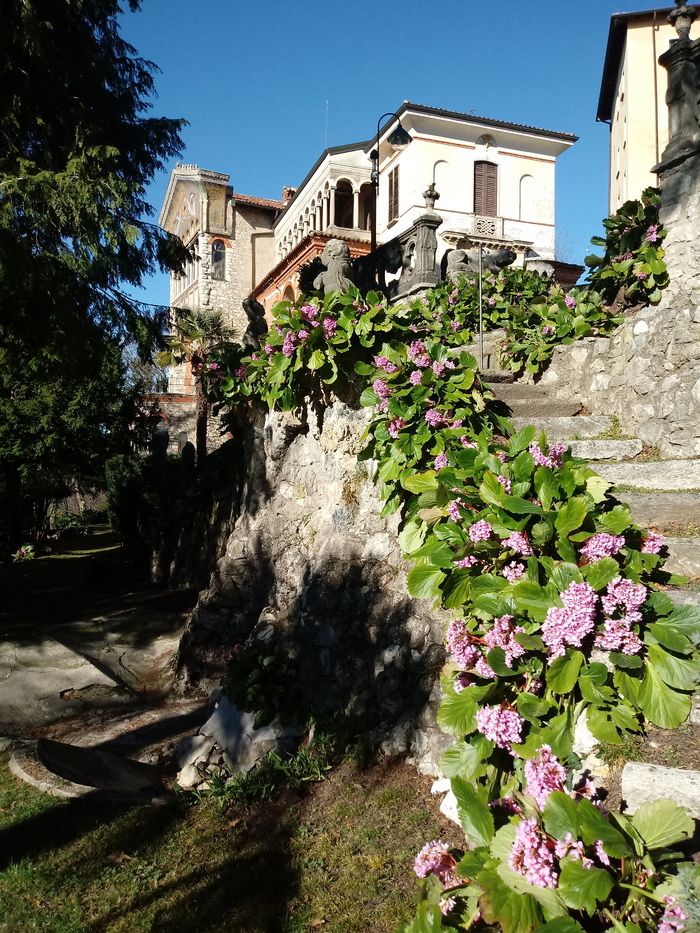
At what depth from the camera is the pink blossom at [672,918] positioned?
1.98 m

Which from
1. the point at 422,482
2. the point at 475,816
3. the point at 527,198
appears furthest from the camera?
the point at 527,198

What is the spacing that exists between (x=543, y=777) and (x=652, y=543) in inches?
46.9

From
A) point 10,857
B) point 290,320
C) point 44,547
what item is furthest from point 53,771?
point 44,547

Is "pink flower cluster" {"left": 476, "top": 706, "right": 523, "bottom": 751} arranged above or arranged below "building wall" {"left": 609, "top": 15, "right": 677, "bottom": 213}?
below

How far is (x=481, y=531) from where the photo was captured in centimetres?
325

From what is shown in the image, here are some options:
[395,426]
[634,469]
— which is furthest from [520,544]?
[634,469]

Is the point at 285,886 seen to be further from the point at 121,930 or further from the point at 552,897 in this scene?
the point at 552,897

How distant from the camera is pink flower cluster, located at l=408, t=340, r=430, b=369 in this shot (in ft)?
15.7

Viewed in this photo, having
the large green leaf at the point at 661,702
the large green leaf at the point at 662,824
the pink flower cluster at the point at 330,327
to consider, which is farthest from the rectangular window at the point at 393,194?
the large green leaf at the point at 662,824

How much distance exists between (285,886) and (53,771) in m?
2.32

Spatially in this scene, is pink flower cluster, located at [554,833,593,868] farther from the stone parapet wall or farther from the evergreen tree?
the evergreen tree

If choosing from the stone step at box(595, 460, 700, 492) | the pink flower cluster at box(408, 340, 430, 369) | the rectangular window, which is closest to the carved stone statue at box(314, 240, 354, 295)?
the pink flower cluster at box(408, 340, 430, 369)

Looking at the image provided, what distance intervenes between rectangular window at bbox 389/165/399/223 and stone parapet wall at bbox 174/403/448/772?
21634 millimetres

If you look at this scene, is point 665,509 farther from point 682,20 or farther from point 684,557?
point 682,20
